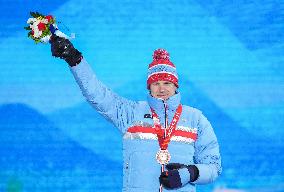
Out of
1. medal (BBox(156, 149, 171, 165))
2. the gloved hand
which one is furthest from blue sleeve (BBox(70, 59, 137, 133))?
the gloved hand

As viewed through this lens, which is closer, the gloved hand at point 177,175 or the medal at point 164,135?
the gloved hand at point 177,175

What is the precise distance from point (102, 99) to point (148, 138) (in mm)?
295

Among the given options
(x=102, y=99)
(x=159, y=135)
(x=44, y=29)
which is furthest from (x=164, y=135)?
(x=44, y=29)

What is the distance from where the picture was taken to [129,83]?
10.6 feet

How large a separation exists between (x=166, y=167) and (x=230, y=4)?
4.43 ft

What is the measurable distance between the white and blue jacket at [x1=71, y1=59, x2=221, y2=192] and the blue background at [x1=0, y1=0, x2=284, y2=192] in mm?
660

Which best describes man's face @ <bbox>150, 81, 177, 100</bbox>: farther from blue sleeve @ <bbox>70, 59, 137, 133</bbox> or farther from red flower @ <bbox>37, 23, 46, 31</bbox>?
red flower @ <bbox>37, 23, 46, 31</bbox>

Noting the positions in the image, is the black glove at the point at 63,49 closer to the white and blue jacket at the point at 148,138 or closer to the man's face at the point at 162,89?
the white and blue jacket at the point at 148,138

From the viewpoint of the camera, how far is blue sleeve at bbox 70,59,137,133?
2.33 m

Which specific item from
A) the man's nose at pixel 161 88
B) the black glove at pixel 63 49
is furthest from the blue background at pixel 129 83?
the black glove at pixel 63 49

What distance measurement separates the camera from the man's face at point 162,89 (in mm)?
2529

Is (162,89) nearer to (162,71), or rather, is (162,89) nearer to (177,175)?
(162,71)

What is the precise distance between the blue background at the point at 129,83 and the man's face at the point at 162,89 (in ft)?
2.25

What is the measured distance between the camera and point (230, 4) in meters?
3.29
